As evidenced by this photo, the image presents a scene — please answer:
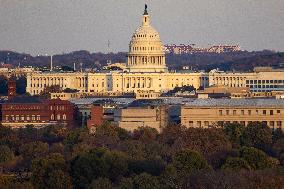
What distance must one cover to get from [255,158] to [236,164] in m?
2.40

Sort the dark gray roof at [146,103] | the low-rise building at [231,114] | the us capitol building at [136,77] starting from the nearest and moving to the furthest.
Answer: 1. the low-rise building at [231,114]
2. the dark gray roof at [146,103]
3. the us capitol building at [136,77]

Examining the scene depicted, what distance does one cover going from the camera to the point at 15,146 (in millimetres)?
86500

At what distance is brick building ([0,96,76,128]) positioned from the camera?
4309 inches

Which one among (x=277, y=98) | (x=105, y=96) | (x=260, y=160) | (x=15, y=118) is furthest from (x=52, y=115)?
(x=260, y=160)

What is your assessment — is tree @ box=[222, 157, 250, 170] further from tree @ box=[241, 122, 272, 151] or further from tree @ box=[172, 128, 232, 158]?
tree @ box=[241, 122, 272, 151]

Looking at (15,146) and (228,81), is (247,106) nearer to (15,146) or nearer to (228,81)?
(15,146)

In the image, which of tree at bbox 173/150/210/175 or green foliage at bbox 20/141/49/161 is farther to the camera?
green foliage at bbox 20/141/49/161

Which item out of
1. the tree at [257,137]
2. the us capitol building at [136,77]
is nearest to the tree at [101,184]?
the tree at [257,137]

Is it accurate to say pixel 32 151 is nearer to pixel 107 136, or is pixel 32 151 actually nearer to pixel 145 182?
pixel 107 136

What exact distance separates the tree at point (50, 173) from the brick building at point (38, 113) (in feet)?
117

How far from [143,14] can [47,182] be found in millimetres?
91152

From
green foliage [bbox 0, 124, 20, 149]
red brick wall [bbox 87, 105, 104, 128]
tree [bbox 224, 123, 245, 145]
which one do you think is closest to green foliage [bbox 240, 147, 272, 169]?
tree [bbox 224, 123, 245, 145]

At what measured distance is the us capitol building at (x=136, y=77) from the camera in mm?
148625

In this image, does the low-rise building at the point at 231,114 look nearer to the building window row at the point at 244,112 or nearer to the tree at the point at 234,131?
the building window row at the point at 244,112
